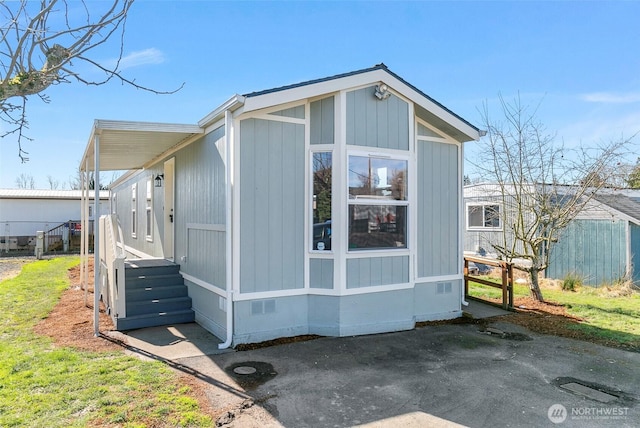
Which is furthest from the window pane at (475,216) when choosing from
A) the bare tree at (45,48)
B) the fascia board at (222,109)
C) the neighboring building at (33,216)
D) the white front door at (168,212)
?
the neighboring building at (33,216)

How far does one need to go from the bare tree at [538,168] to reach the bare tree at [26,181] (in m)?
41.2

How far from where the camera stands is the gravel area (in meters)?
12.1

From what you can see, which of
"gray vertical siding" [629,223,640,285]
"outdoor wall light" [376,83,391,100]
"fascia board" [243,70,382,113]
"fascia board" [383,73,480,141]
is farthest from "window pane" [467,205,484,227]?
"fascia board" [243,70,382,113]

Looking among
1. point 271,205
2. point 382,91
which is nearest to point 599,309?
point 382,91

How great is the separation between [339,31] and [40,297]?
8.56 m

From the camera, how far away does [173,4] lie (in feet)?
16.2

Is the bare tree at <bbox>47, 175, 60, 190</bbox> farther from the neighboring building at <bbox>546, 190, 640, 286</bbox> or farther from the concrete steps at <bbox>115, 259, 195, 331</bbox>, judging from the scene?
the neighboring building at <bbox>546, 190, 640, 286</bbox>

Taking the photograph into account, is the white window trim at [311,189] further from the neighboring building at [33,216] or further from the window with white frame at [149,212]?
the neighboring building at [33,216]

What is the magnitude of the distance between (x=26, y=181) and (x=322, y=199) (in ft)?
138

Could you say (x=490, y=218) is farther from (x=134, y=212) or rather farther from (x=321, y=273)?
(x=134, y=212)

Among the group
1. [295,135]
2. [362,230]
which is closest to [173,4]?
[295,135]

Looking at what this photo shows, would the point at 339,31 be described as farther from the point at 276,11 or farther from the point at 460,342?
the point at 460,342

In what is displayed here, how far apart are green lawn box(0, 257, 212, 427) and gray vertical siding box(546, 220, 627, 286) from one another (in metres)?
11.3

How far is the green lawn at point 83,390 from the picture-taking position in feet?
10.6
